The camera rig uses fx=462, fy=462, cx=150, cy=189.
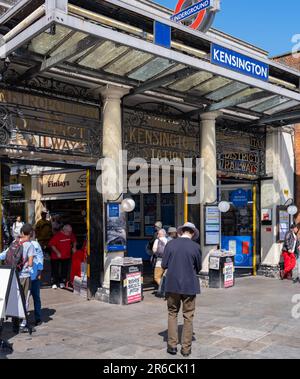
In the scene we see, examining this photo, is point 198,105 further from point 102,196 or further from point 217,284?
point 217,284

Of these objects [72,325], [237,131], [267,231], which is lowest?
[72,325]

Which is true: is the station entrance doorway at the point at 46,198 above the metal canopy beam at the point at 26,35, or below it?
below

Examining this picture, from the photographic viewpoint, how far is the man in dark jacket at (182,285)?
18.6 feet

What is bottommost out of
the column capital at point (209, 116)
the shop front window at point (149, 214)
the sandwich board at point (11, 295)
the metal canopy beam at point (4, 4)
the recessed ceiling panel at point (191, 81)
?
the sandwich board at point (11, 295)

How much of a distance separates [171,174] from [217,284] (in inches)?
131

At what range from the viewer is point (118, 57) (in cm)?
783

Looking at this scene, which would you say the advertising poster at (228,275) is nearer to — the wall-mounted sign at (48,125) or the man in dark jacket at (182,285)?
the wall-mounted sign at (48,125)

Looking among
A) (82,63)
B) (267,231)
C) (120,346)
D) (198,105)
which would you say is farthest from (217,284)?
(82,63)

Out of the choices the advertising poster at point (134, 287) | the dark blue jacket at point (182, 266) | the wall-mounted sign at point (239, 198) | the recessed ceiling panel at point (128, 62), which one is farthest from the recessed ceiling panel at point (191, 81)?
the wall-mounted sign at point (239, 198)

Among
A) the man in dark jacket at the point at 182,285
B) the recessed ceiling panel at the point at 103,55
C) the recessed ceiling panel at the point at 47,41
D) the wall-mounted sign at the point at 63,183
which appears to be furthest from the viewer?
the wall-mounted sign at the point at 63,183

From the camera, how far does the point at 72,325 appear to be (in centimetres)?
724

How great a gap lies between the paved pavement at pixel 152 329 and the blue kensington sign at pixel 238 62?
4.32m

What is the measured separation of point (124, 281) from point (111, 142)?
272 centimetres

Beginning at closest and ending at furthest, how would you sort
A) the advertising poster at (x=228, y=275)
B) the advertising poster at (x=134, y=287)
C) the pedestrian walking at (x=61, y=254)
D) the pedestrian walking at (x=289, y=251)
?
the advertising poster at (x=134, y=287)
the pedestrian walking at (x=61, y=254)
the advertising poster at (x=228, y=275)
the pedestrian walking at (x=289, y=251)
